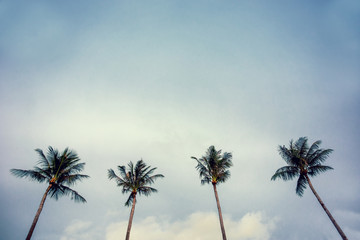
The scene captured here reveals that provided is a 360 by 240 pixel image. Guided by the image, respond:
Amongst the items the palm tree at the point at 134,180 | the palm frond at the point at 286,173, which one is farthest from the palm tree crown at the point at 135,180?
the palm frond at the point at 286,173

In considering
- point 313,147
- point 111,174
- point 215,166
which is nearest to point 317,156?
point 313,147

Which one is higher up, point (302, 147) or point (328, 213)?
point (302, 147)

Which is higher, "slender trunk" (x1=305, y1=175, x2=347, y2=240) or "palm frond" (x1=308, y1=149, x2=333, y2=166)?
"palm frond" (x1=308, y1=149, x2=333, y2=166)

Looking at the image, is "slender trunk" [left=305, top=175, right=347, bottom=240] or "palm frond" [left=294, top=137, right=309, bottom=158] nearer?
"slender trunk" [left=305, top=175, right=347, bottom=240]

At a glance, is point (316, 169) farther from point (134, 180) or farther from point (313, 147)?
point (134, 180)

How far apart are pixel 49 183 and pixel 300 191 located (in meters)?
28.6

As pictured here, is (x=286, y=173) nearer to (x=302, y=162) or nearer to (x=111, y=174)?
(x=302, y=162)

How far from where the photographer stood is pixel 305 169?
21.6m

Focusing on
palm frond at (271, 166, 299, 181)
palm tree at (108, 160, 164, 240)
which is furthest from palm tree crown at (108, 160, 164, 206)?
palm frond at (271, 166, 299, 181)

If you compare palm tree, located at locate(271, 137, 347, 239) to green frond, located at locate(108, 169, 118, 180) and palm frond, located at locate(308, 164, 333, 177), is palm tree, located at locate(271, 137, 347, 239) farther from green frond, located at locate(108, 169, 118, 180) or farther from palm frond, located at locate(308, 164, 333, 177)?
green frond, located at locate(108, 169, 118, 180)

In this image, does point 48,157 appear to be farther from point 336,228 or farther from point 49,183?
point 336,228

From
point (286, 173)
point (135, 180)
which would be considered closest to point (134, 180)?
point (135, 180)

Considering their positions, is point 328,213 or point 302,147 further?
point 302,147

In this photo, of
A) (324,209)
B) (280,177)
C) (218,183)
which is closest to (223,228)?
(218,183)
